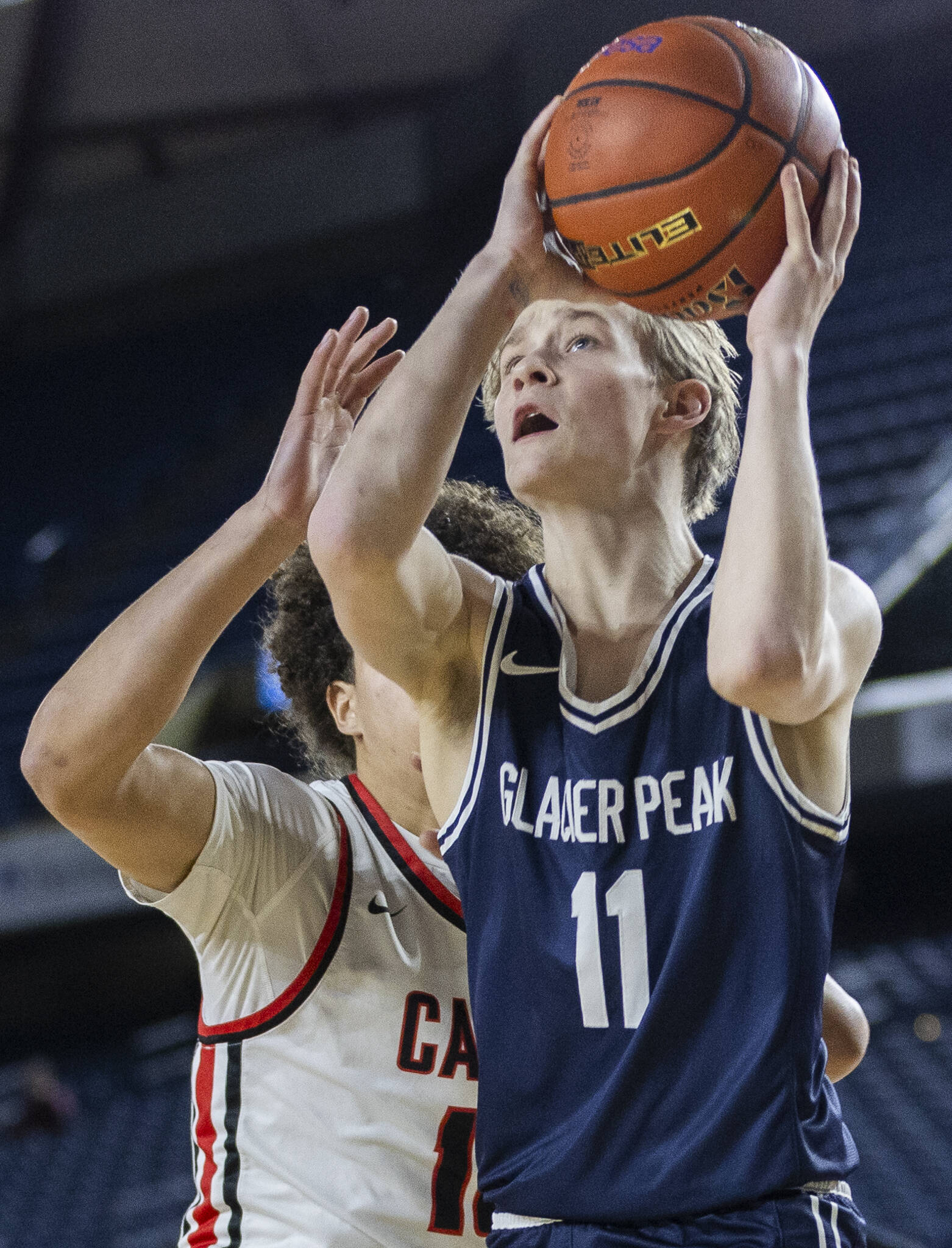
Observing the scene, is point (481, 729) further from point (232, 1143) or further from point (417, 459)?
point (232, 1143)

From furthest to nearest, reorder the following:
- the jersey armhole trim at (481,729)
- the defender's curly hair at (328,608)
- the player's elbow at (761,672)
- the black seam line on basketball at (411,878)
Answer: the defender's curly hair at (328,608) → the black seam line on basketball at (411,878) → the jersey armhole trim at (481,729) → the player's elbow at (761,672)

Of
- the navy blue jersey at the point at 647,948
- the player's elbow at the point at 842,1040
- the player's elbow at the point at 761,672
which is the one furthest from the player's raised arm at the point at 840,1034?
the player's elbow at the point at 761,672

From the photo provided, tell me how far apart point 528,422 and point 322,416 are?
1.61 ft

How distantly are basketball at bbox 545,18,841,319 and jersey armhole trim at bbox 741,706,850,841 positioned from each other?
0.58m

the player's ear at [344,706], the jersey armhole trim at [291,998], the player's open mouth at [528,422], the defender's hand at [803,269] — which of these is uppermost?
the defender's hand at [803,269]

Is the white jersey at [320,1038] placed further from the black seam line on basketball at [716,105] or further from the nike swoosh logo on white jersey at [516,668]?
the black seam line on basketball at [716,105]

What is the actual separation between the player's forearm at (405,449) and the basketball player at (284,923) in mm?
455

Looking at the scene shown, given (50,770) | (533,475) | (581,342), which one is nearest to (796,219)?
(581,342)

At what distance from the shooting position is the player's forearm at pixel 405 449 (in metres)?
1.74

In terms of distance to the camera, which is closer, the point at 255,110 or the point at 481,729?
the point at 481,729


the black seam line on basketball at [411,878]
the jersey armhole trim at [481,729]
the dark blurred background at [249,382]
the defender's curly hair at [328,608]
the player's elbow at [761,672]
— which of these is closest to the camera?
the player's elbow at [761,672]

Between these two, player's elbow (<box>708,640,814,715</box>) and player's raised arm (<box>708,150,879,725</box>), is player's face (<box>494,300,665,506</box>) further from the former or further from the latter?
player's elbow (<box>708,640,814,715</box>)

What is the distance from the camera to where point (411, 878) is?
7.98 feet

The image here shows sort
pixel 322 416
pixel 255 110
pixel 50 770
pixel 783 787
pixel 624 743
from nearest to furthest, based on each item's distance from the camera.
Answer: pixel 783 787 → pixel 624 743 → pixel 50 770 → pixel 322 416 → pixel 255 110
